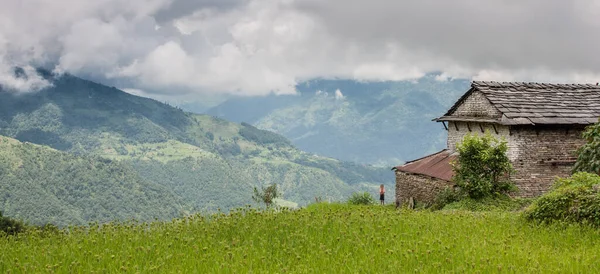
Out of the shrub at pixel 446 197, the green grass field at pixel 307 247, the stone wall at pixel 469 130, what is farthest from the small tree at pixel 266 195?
the green grass field at pixel 307 247

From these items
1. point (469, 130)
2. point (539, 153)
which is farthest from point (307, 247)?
point (469, 130)

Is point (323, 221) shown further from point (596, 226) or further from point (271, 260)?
point (596, 226)

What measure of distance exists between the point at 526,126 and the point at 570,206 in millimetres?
15534

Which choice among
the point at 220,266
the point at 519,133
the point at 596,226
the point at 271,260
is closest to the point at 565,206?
the point at 596,226

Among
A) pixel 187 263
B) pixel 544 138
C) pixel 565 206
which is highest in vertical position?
pixel 544 138

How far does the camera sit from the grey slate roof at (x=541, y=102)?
→ 28359 millimetres

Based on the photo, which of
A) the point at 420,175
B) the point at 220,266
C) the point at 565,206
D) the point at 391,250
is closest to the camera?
the point at 220,266

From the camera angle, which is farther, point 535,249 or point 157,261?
point 535,249

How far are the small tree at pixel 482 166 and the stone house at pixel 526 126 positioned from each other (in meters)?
1.76

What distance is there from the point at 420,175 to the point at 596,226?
20.3 m

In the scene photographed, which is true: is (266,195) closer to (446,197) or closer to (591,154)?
(446,197)

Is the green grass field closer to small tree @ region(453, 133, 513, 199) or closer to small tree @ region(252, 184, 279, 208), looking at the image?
small tree @ region(453, 133, 513, 199)

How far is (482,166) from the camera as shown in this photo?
87.8ft

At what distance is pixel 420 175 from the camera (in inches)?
1296
